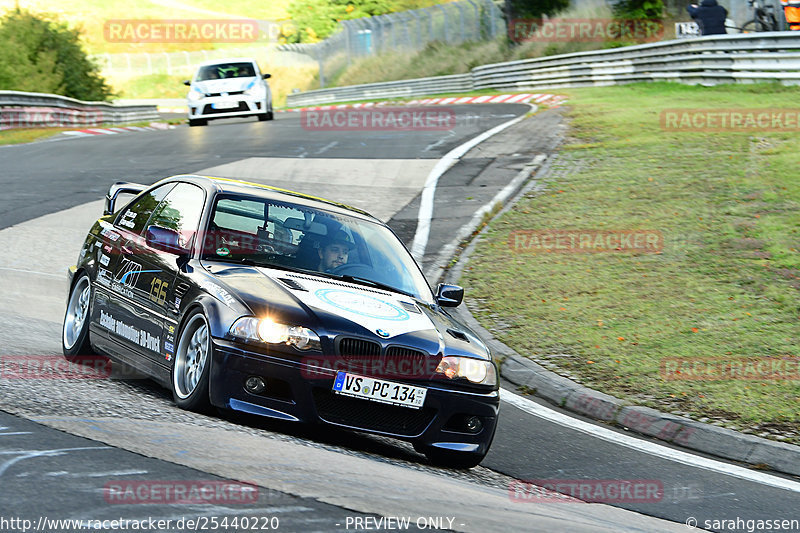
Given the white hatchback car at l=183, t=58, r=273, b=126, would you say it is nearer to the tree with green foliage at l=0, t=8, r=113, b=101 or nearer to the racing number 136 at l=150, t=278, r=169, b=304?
the tree with green foliage at l=0, t=8, r=113, b=101

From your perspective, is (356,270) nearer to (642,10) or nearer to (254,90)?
(254,90)

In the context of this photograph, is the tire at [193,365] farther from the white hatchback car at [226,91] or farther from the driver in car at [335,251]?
the white hatchback car at [226,91]

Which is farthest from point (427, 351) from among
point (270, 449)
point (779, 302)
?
point (779, 302)

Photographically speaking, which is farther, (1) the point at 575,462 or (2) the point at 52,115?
(2) the point at 52,115

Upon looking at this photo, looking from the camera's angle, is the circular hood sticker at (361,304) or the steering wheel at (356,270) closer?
the circular hood sticker at (361,304)

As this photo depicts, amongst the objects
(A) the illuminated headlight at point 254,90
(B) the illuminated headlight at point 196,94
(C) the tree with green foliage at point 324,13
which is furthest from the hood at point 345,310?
(C) the tree with green foliage at point 324,13

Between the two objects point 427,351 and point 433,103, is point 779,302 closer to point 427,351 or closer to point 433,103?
point 427,351

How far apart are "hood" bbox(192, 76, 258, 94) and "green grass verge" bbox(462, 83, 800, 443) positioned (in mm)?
12692

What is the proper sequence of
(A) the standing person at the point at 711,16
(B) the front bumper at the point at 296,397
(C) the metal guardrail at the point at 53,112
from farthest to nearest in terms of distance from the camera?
(A) the standing person at the point at 711,16
(C) the metal guardrail at the point at 53,112
(B) the front bumper at the point at 296,397

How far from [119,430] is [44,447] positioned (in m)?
0.50

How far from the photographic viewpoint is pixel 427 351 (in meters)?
5.79

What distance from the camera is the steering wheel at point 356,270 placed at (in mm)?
6715

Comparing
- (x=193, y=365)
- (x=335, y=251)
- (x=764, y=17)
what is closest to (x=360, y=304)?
(x=335, y=251)

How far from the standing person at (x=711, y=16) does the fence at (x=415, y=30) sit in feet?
63.7
